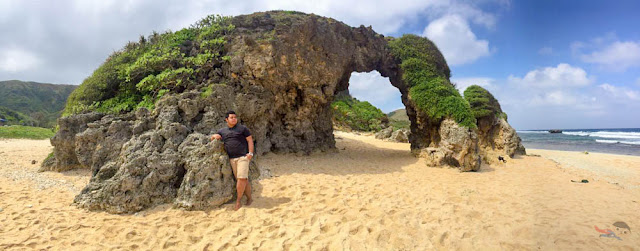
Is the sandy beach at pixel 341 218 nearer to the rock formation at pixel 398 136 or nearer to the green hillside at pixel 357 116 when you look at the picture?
the rock formation at pixel 398 136

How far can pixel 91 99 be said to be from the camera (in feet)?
33.1

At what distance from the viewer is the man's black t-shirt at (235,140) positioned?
6.71 m

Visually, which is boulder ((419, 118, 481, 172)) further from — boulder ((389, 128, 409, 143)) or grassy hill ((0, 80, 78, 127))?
grassy hill ((0, 80, 78, 127))

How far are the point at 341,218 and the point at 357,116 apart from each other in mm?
34586

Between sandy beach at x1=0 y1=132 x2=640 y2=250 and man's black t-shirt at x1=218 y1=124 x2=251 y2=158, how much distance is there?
4.31 ft

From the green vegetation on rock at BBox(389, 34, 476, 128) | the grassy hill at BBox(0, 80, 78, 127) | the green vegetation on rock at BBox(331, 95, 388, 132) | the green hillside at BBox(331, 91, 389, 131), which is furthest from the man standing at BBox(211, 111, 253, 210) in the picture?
the grassy hill at BBox(0, 80, 78, 127)

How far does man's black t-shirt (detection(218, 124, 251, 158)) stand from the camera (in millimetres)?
6711

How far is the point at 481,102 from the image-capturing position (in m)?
18.4

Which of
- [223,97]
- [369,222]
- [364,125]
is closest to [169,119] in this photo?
[223,97]

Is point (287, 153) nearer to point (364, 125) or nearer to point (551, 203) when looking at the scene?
point (551, 203)

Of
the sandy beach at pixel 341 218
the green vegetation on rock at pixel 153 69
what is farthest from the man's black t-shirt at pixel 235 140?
the green vegetation on rock at pixel 153 69

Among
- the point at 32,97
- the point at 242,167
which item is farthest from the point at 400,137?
the point at 32,97

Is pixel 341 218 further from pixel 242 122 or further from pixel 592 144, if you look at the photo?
pixel 592 144

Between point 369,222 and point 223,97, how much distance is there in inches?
282
